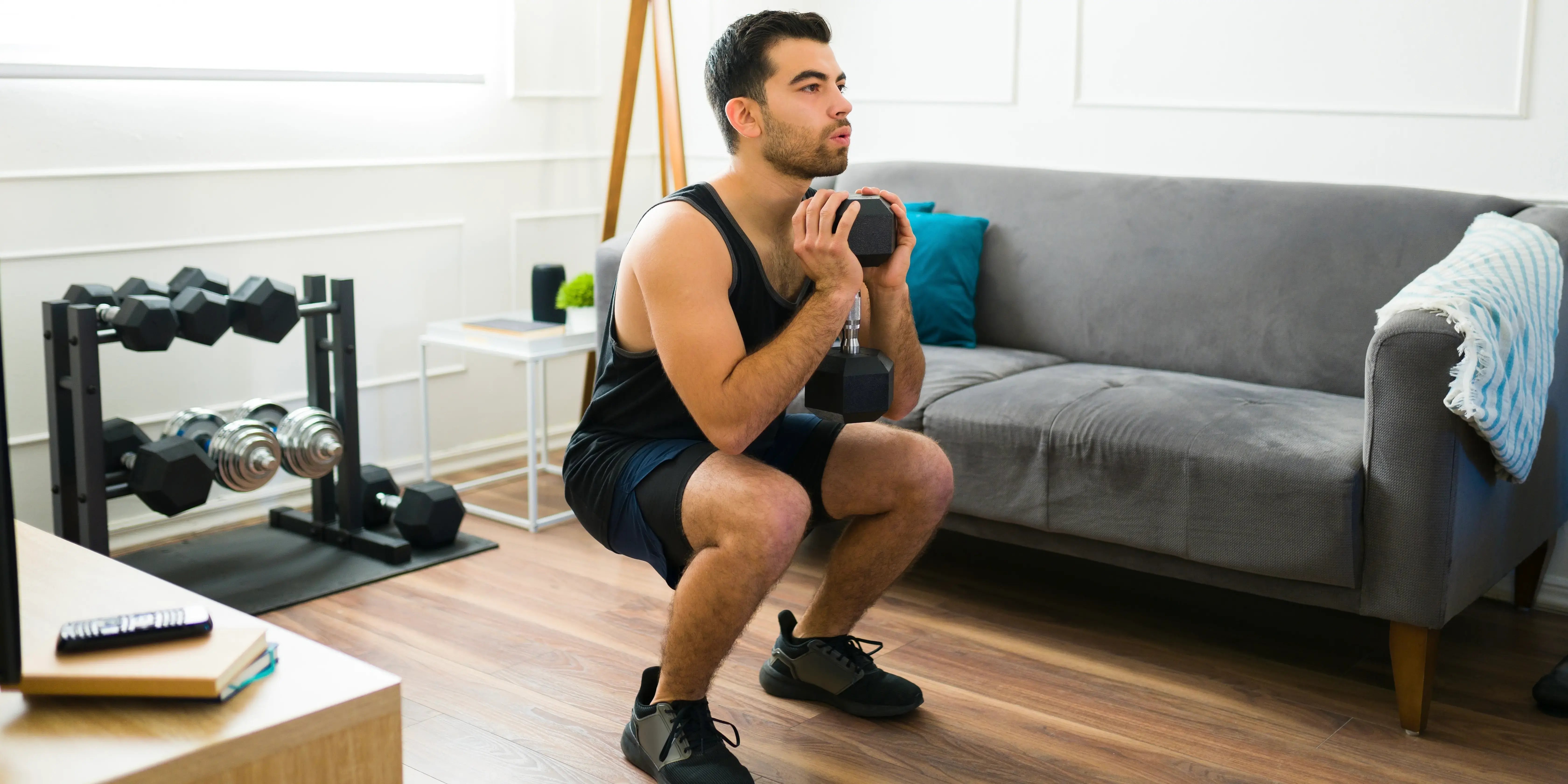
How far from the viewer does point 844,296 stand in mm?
1873

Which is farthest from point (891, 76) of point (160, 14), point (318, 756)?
point (318, 756)

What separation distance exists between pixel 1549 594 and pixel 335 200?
2.86m

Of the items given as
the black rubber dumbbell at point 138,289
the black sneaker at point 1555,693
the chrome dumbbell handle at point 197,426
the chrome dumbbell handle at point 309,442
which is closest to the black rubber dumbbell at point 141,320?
the black rubber dumbbell at point 138,289

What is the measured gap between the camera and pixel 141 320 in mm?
2510

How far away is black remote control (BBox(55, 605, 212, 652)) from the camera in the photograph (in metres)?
1.24

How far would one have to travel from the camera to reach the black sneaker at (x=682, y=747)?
1.87 m

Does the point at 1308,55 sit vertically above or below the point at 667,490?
above

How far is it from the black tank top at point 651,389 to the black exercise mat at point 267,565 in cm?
93

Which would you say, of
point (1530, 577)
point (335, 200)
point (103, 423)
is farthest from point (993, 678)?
point (335, 200)

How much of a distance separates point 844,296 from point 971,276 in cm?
129

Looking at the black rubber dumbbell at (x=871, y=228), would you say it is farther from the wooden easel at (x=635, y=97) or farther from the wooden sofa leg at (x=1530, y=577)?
the wooden easel at (x=635, y=97)

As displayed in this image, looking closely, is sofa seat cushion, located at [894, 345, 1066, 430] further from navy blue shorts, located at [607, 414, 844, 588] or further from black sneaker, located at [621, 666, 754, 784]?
black sneaker, located at [621, 666, 754, 784]

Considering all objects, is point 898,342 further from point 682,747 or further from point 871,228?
point 682,747

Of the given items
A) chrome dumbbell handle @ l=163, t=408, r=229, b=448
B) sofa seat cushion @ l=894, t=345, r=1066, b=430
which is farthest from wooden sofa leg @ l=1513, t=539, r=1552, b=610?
chrome dumbbell handle @ l=163, t=408, r=229, b=448
